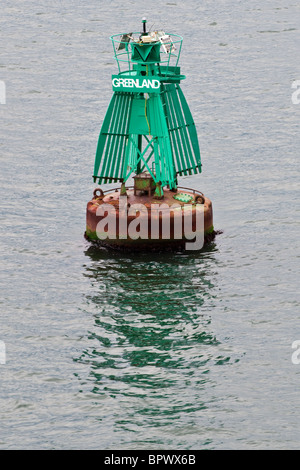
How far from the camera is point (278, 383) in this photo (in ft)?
234

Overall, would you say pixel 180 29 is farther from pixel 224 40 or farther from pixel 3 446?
pixel 3 446

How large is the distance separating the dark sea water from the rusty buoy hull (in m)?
1.13

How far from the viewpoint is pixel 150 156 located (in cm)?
8825

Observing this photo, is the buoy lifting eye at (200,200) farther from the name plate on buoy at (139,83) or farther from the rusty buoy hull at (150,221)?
the name plate on buoy at (139,83)

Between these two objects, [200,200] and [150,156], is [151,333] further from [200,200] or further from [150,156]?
[150,156]

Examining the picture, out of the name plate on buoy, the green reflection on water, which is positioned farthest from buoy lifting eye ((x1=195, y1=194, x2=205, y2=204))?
the name plate on buoy

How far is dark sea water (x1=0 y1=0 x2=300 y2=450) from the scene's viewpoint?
6844 cm

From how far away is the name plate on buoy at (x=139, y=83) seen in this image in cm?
8594

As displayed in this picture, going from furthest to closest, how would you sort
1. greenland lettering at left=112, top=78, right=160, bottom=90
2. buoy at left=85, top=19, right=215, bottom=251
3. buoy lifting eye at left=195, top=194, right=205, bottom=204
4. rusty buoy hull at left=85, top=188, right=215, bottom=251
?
buoy lifting eye at left=195, top=194, right=205, bottom=204
buoy at left=85, top=19, right=215, bottom=251
rusty buoy hull at left=85, top=188, right=215, bottom=251
greenland lettering at left=112, top=78, right=160, bottom=90

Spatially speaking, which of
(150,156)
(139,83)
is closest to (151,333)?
(150,156)

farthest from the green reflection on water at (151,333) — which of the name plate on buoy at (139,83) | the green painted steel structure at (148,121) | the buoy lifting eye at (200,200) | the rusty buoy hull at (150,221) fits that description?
the name plate on buoy at (139,83)

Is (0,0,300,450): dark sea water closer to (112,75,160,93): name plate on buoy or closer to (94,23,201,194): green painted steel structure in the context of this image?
(94,23,201,194): green painted steel structure

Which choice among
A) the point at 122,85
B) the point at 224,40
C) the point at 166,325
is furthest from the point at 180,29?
the point at 166,325

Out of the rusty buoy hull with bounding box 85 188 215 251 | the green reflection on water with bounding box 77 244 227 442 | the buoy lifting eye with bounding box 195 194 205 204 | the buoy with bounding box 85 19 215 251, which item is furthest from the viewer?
the buoy lifting eye with bounding box 195 194 205 204
